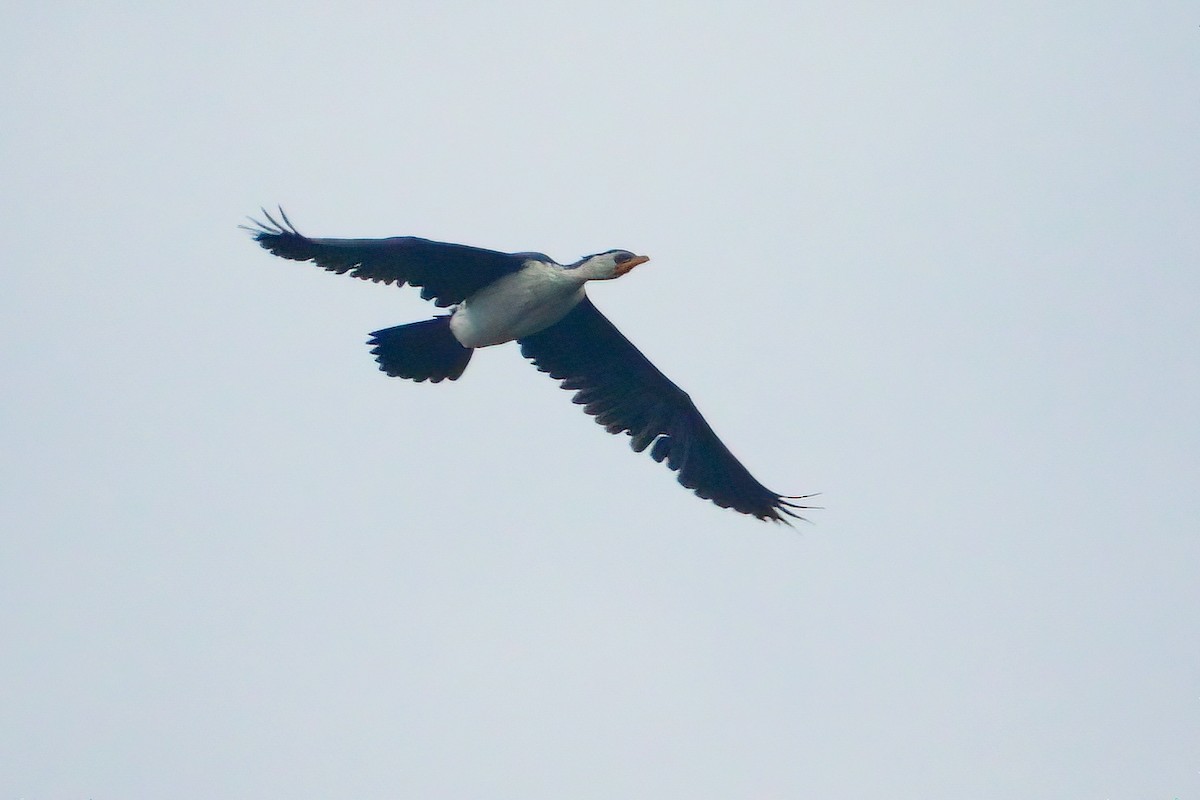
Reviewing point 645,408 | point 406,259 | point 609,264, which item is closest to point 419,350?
point 406,259

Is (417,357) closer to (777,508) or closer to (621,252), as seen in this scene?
(621,252)

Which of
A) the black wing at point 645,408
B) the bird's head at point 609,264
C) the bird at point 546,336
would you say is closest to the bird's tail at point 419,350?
the bird at point 546,336

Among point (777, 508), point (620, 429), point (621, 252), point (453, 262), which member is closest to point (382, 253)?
point (453, 262)

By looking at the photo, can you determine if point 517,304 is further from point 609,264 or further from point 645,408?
point 645,408

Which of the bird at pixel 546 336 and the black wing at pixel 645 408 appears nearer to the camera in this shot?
the bird at pixel 546 336

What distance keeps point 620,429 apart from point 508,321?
163 centimetres

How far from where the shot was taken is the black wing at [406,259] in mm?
12094

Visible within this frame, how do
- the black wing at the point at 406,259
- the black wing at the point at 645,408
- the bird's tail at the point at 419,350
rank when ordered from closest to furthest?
the black wing at the point at 406,259, the bird's tail at the point at 419,350, the black wing at the point at 645,408

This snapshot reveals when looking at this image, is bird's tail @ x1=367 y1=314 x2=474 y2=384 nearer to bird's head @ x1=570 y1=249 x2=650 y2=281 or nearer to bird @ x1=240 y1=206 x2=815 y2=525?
bird @ x1=240 y1=206 x2=815 y2=525

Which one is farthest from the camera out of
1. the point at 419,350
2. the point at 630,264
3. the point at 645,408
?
the point at 645,408

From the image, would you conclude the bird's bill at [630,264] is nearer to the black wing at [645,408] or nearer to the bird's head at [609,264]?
the bird's head at [609,264]

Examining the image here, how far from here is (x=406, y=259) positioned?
1266 centimetres

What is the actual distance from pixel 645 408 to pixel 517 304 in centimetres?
178

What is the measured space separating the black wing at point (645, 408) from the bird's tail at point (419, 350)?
854 millimetres
